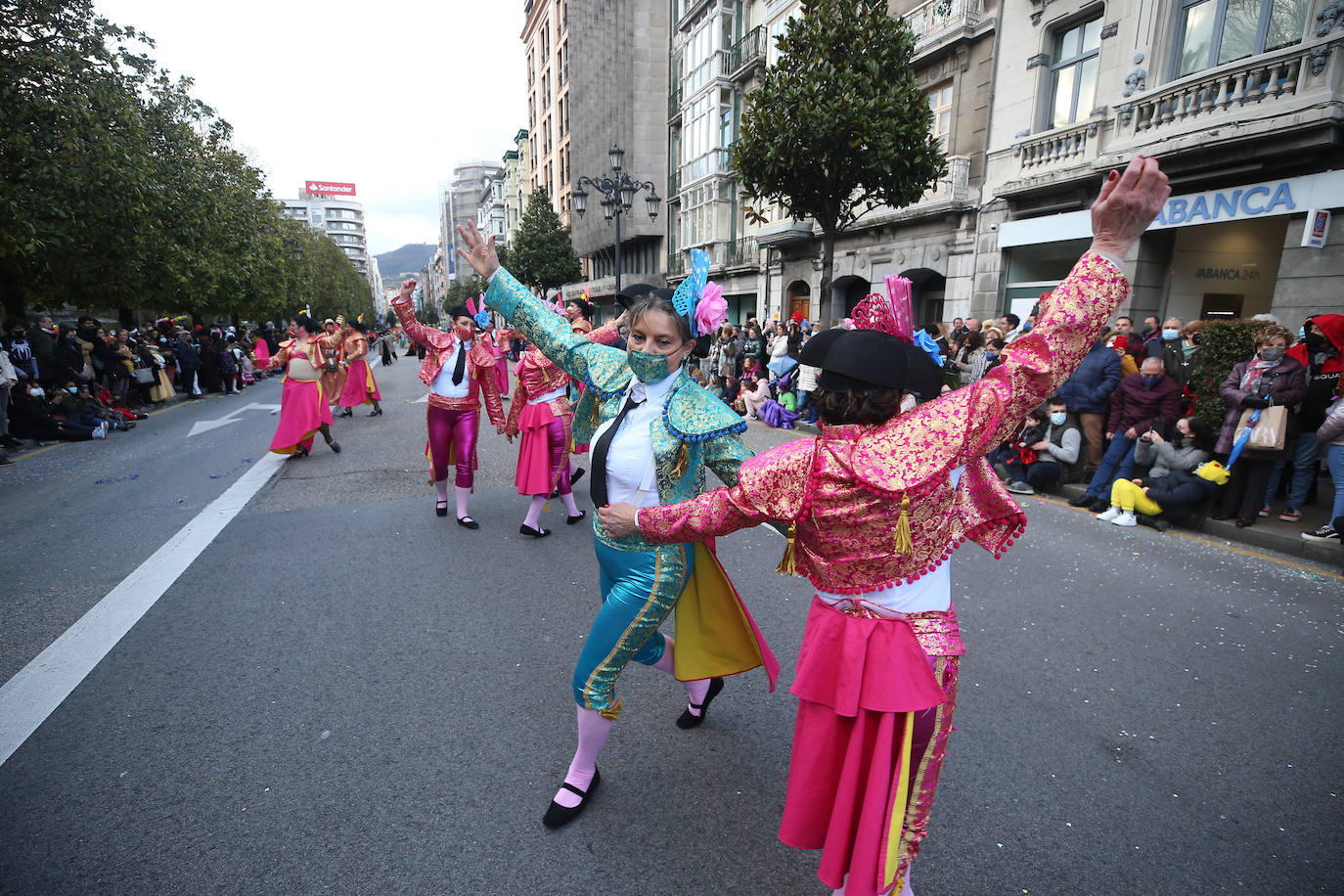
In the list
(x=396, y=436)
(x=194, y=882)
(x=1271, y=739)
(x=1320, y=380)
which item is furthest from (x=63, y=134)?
(x=1320, y=380)

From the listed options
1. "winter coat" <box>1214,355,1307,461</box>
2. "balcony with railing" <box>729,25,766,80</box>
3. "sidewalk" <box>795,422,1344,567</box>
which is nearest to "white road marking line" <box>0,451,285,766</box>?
"sidewalk" <box>795,422,1344,567</box>

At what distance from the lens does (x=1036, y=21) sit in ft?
43.1

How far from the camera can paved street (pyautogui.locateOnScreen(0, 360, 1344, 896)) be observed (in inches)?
86.9

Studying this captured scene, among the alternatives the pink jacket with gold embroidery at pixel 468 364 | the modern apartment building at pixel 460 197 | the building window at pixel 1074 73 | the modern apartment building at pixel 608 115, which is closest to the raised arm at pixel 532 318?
the pink jacket with gold embroidery at pixel 468 364

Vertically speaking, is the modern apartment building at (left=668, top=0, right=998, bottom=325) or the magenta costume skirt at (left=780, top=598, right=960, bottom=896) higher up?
the modern apartment building at (left=668, top=0, right=998, bottom=325)

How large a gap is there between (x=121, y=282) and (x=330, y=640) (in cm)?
1497

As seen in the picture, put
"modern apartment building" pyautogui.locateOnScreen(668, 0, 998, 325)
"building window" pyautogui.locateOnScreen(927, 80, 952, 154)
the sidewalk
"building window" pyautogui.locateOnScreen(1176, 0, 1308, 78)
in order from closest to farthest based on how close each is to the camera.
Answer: the sidewalk
"building window" pyautogui.locateOnScreen(1176, 0, 1308, 78)
"modern apartment building" pyautogui.locateOnScreen(668, 0, 998, 325)
"building window" pyautogui.locateOnScreen(927, 80, 952, 154)

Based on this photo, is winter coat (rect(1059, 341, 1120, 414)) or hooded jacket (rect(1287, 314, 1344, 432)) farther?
winter coat (rect(1059, 341, 1120, 414))

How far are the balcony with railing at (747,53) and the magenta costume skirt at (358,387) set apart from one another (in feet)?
58.5

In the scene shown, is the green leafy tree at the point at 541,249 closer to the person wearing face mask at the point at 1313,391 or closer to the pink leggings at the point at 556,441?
the pink leggings at the point at 556,441

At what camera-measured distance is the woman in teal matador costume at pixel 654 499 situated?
2301mm

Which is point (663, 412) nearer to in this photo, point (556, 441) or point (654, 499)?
point (654, 499)

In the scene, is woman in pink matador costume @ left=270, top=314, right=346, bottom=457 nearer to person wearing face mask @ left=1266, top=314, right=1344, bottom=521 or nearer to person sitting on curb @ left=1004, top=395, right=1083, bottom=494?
person sitting on curb @ left=1004, top=395, right=1083, bottom=494

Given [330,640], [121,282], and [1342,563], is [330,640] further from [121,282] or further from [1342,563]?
[121,282]
